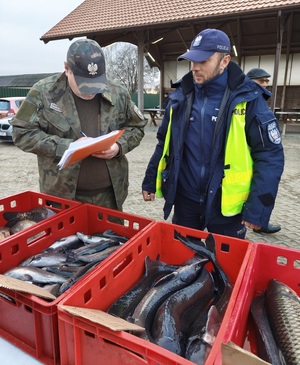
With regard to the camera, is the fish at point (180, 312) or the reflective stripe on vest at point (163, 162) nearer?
the fish at point (180, 312)

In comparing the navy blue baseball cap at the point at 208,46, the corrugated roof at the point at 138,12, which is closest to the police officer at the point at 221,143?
the navy blue baseball cap at the point at 208,46

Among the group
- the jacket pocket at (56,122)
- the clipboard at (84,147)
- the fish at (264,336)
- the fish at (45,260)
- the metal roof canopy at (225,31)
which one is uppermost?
the metal roof canopy at (225,31)

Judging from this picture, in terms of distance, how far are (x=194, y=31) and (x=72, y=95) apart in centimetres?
1431

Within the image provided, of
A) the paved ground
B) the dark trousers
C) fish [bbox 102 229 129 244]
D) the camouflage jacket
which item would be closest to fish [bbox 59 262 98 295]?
fish [bbox 102 229 129 244]

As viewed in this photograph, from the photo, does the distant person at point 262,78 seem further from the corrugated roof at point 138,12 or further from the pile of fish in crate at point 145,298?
the corrugated roof at point 138,12

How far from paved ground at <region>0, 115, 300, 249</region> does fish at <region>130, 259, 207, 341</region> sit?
3043 millimetres

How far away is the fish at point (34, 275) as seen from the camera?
146cm

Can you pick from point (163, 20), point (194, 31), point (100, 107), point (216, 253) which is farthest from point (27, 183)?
point (194, 31)

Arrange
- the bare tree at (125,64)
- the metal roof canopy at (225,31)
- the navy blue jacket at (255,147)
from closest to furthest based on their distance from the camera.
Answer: the navy blue jacket at (255,147)
the metal roof canopy at (225,31)
the bare tree at (125,64)

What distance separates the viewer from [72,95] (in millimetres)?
2367

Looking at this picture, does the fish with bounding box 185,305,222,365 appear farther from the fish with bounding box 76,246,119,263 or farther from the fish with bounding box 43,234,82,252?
the fish with bounding box 43,234,82,252

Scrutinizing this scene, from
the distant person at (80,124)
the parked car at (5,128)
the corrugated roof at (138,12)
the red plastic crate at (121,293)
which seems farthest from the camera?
the parked car at (5,128)

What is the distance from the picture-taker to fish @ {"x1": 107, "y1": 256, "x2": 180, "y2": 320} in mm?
1328

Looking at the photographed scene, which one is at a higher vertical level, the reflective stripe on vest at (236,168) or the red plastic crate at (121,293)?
the reflective stripe on vest at (236,168)
